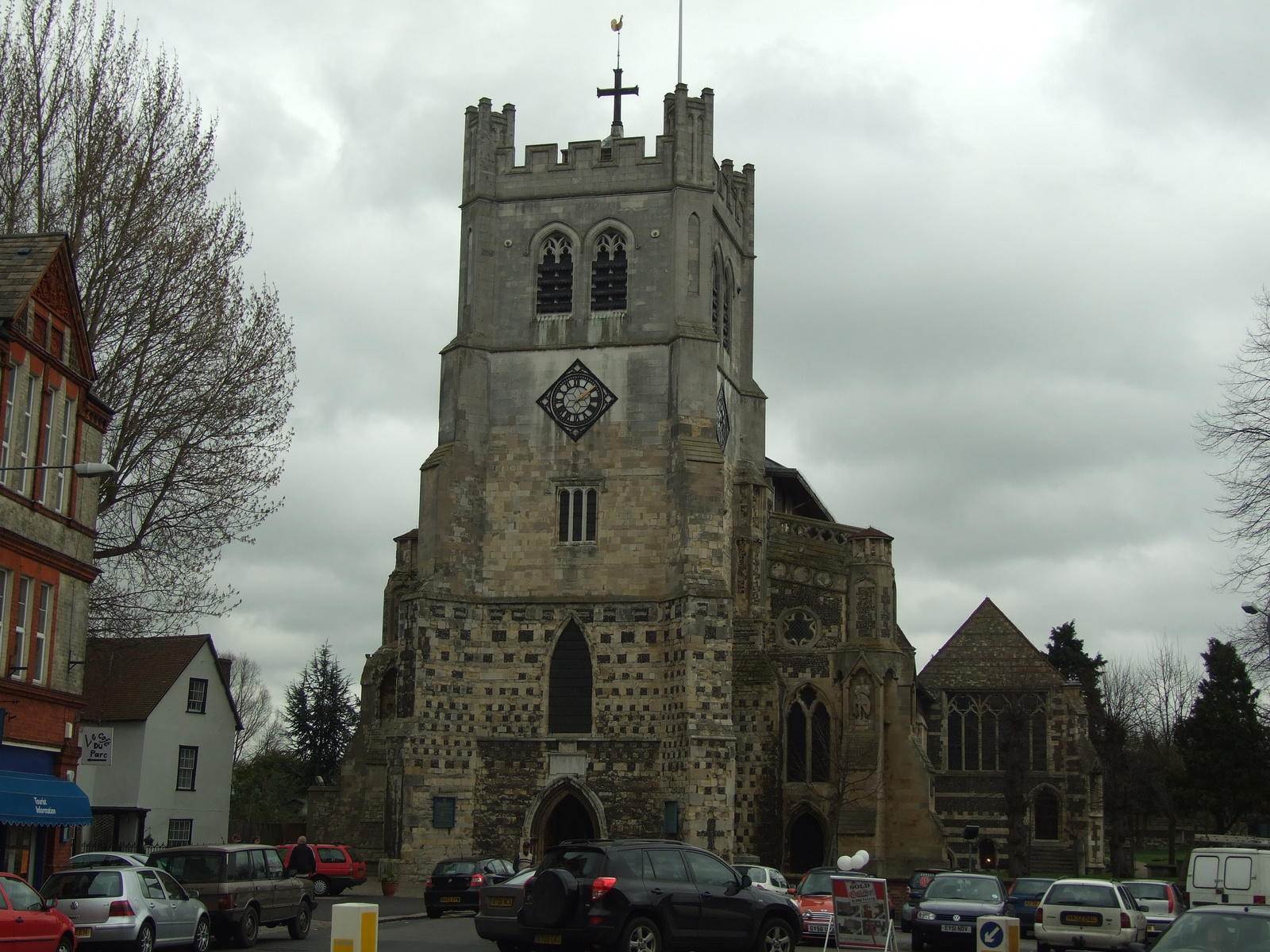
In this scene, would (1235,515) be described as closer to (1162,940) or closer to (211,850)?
(1162,940)

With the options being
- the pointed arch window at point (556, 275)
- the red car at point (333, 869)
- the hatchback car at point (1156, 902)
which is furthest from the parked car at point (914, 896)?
the pointed arch window at point (556, 275)

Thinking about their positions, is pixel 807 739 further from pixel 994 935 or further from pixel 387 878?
pixel 994 935

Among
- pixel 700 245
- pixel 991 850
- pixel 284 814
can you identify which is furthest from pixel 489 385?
pixel 284 814

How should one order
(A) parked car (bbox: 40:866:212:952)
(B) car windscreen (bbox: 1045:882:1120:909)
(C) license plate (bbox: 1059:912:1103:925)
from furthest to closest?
(B) car windscreen (bbox: 1045:882:1120:909), (C) license plate (bbox: 1059:912:1103:925), (A) parked car (bbox: 40:866:212:952)

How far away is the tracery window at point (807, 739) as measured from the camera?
43.8 meters

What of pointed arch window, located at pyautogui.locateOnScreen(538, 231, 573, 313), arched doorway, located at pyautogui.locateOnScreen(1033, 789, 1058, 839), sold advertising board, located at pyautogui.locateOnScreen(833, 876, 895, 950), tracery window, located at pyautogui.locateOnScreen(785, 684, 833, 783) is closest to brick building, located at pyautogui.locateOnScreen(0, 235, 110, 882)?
sold advertising board, located at pyautogui.locateOnScreen(833, 876, 895, 950)

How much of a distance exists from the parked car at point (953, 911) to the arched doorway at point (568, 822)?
17.1m

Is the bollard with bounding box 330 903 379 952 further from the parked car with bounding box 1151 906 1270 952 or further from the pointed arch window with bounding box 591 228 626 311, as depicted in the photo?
the pointed arch window with bounding box 591 228 626 311

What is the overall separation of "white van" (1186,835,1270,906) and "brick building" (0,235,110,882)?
19.3 meters

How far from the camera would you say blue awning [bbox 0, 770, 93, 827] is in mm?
23766

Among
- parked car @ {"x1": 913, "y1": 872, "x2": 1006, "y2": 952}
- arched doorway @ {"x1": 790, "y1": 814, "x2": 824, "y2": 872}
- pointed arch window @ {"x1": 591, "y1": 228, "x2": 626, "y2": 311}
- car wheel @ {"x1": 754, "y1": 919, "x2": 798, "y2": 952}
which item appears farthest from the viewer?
arched doorway @ {"x1": 790, "y1": 814, "x2": 824, "y2": 872}

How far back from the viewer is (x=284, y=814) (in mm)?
73812

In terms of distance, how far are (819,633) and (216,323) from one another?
22.2 meters

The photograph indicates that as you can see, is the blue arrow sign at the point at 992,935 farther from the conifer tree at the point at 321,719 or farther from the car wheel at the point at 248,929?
the conifer tree at the point at 321,719
